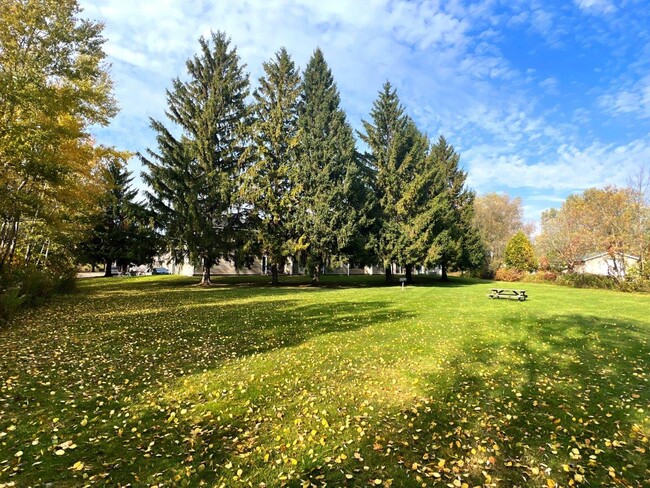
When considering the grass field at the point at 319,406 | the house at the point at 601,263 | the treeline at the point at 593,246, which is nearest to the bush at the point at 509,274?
the treeline at the point at 593,246

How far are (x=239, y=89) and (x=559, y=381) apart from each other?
27.1 m

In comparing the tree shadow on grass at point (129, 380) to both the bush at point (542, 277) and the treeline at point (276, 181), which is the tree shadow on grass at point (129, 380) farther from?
the bush at point (542, 277)

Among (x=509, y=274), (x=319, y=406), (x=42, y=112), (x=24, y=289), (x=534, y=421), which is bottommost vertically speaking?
(x=534, y=421)

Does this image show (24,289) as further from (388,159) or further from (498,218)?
(498,218)

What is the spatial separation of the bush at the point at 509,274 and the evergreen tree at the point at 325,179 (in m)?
23.6

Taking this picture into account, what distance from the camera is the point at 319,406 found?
5.00 m

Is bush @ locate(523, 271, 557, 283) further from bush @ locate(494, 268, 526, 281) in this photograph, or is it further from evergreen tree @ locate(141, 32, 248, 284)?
evergreen tree @ locate(141, 32, 248, 284)

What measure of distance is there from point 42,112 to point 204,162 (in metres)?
12.8

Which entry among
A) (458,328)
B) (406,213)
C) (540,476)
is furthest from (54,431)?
(406,213)

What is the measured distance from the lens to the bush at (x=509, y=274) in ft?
127

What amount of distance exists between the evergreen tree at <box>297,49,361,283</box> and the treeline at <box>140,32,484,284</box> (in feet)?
0.26

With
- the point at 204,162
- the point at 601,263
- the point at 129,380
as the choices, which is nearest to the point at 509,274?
the point at 601,263

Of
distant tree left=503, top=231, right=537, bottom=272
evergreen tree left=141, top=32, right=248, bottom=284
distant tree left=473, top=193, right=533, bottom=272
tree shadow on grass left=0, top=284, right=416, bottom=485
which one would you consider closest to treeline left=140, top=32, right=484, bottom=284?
evergreen tree left=141, top=32, right=248, bottom=284

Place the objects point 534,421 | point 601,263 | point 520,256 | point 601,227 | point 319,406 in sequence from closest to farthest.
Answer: point 534,421, point 319,406, point 601,227, point 520,256, point 601,263
